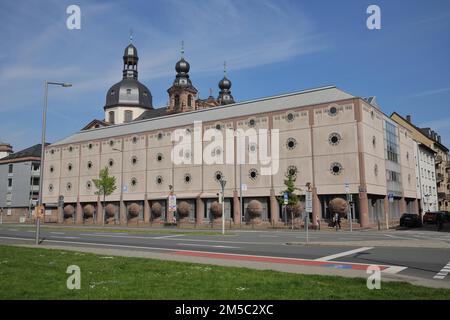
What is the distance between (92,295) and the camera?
6.98 m

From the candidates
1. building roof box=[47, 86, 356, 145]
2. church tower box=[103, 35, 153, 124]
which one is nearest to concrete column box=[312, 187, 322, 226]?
building roof box=[47, 86, 356, 145]

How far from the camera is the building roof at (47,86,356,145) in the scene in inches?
1617

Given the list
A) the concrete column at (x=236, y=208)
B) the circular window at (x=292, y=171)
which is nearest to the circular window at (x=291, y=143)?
the circular window at (x=292, y=171)

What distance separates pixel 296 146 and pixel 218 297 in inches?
1357

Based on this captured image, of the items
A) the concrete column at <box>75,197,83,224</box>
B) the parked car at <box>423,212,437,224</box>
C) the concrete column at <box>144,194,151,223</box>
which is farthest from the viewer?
the concrete column at <box>75,197,83,224</box>

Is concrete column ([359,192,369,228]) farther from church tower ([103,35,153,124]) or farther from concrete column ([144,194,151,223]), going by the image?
church tower ([103,35,153,124])

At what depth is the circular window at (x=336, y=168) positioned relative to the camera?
1484 inches

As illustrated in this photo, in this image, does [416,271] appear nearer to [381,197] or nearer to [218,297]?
[218,297]

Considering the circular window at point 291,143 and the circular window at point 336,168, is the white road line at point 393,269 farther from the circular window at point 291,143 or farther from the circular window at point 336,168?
the circular window at point 291,143

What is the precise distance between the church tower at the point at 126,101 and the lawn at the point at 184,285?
75.5 meters

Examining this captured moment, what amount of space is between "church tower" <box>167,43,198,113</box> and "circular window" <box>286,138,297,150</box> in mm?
42103

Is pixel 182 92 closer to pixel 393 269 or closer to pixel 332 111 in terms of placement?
pixel 332 111

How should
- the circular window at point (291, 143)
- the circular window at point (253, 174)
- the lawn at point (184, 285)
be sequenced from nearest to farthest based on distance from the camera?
1. the lawn at point (184, 285)
2. the circular window at point (291, 143)
3. the circular window at point (253, 174)

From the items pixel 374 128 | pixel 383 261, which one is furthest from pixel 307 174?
pixel 383 261
